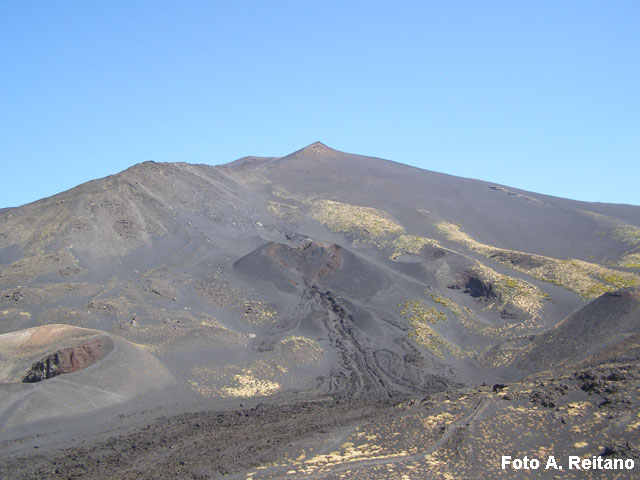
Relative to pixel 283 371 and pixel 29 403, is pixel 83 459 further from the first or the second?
pixel 283 371

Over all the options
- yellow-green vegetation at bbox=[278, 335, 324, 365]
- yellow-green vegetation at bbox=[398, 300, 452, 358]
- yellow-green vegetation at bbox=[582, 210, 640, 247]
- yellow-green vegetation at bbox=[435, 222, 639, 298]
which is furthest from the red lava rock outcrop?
yellow-green vegetation at bbox=[582, 210, 640, 247]

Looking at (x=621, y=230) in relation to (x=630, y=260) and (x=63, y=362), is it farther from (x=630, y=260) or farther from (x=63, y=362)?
(x=63, y=362)

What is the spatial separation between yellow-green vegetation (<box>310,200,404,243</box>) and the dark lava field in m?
0.39

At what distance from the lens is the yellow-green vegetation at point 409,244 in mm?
55688

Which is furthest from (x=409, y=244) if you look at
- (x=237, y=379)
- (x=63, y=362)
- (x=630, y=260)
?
(x=63, y=362)

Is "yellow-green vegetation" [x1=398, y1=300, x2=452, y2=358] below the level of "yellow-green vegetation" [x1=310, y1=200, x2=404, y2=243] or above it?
below

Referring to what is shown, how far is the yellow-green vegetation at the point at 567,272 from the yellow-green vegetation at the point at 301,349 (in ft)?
76.5

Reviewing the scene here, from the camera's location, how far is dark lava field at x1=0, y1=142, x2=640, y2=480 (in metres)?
18.0

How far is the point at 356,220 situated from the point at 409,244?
9223 millimetres

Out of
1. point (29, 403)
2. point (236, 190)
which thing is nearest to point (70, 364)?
point (29, 403)

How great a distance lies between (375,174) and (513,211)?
22.6m

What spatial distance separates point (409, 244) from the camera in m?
57.5

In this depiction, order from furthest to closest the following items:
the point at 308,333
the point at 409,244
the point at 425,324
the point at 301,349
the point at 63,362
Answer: the point at 409,244 → the point at 425,324 → the point at 308,333 → the point at 301,349 → the point at 63,362

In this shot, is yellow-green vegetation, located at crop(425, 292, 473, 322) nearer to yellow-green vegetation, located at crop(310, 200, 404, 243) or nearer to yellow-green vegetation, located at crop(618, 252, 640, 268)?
yellow-green vegetation, located at crop(310, 200, 404, 243)
